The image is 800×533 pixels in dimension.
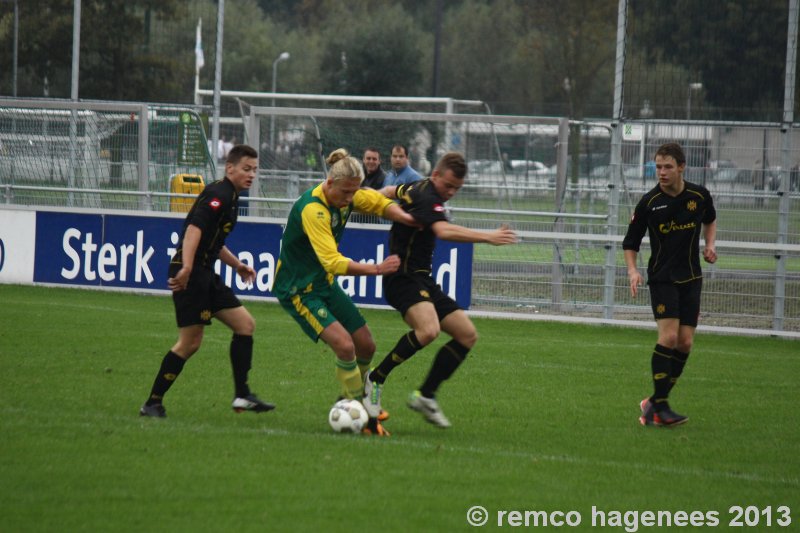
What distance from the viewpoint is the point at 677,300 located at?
Answer: 8.98 meters

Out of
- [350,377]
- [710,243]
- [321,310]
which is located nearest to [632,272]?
[710,243]

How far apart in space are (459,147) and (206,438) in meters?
13.6

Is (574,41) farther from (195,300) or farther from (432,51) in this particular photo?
(195,300)

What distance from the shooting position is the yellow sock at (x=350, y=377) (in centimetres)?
820

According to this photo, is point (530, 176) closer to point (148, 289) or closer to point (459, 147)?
point (459, 147)

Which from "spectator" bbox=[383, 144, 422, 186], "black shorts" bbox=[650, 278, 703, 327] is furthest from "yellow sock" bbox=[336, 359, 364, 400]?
"spectator" bbox=[383, 144, 422, 186]

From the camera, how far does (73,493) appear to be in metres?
6.12

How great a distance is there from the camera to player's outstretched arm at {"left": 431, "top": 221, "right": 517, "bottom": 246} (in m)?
7.98

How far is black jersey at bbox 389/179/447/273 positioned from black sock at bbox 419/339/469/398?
0.62 meters

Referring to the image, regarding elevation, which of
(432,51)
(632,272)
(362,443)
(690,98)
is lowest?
(362,443)

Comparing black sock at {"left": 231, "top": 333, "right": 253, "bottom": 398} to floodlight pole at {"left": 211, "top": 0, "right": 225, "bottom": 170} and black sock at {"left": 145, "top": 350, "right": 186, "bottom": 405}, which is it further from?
floodlight pole at {"left": 211, "top": 0, "right": 225, "bottom": 170}

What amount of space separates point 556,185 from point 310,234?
371 inches

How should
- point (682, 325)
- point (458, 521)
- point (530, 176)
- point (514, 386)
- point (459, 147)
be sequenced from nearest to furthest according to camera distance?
1. point (458, 521)
2. point (682, 325)
3. point (514, 386)
4. point (459, 147)
5. point (530, 176)

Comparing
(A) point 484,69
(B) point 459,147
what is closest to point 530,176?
(B) point 459,147
